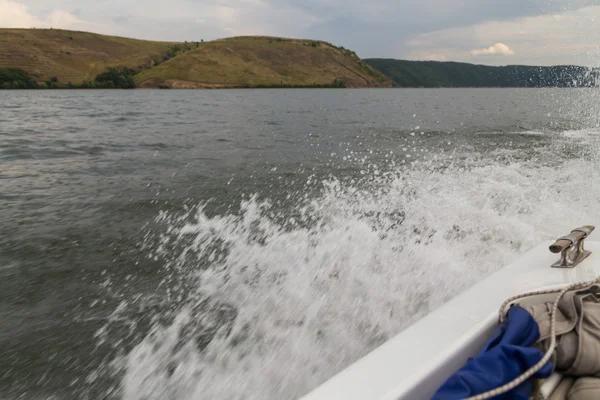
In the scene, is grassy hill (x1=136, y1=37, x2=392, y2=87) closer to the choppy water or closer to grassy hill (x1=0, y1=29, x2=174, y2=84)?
grassy hill (x1=0, y1=29, x2=174, y2=84)

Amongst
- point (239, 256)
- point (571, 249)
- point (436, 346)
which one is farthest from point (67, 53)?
point (436, 346)

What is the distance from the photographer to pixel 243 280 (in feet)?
13.8

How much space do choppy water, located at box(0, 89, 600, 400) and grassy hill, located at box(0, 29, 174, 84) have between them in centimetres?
10673

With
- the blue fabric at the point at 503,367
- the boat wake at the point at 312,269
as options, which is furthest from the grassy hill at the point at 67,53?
the blue fabric at the point at 503,367

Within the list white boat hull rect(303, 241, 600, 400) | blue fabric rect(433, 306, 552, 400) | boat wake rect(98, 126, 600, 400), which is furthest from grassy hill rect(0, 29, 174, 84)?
blue fabric rect(433, 306, 552, 400)

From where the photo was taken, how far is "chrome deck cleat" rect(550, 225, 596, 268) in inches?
87.1

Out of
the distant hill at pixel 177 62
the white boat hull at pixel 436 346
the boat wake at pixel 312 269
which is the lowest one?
the boat wake at pixel 312 269

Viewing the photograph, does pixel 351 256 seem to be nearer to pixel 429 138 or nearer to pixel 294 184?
pixel 294 184

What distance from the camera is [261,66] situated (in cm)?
13588

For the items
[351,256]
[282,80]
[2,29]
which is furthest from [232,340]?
[2,29]

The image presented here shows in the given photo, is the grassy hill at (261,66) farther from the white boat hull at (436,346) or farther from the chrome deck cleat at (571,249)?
the white boat hull at (436,346)

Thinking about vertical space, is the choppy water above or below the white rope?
below

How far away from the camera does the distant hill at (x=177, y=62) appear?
3878 inches

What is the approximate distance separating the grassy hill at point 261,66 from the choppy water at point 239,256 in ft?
364
